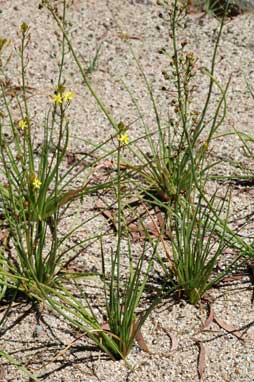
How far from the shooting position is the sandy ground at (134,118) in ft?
9.81

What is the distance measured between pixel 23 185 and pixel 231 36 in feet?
7.67

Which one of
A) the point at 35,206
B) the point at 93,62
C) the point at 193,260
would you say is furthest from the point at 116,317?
the point at 93,62

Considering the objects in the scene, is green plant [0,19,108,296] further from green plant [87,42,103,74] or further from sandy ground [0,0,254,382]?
green plant [87,42,103,74]

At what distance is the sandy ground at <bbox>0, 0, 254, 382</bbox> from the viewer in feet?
9.81

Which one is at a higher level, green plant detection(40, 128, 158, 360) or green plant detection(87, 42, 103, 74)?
green plant detection(87, 42, 103, 74)

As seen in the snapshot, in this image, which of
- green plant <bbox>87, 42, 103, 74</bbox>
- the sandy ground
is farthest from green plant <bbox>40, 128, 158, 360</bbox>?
green plant <bbox>87, 42, 103, 74</bbox>

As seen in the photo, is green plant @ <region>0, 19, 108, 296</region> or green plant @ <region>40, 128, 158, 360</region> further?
green plant @ <region>0, 19, 108, 296</region>

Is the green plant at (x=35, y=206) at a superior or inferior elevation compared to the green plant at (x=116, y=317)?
superior

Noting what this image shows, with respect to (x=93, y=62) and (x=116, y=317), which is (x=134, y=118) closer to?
(x=93, y=62)

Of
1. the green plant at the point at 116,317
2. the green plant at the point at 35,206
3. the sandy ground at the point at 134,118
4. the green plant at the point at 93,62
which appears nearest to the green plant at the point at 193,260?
the sandy ground at the point at 134,118

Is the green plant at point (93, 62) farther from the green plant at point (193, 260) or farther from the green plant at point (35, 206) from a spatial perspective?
the green plant at point (193, 260)

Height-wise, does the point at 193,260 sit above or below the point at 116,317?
above

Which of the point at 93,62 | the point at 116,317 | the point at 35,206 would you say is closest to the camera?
the point at 116,317

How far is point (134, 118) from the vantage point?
440cm
